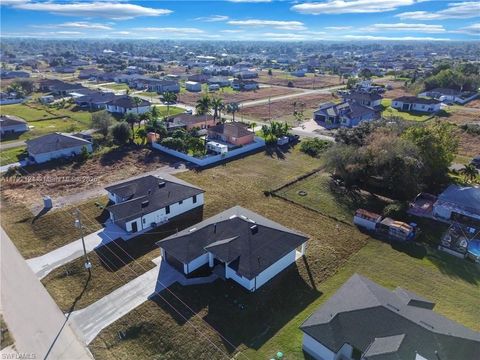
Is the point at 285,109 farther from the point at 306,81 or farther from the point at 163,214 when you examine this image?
the point at 163,214

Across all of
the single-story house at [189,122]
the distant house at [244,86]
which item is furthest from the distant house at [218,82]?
the single-story house at [189,122]

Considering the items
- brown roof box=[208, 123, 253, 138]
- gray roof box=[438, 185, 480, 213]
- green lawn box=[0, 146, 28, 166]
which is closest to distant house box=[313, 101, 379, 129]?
brown roof box=[208, 123, 253, 138]

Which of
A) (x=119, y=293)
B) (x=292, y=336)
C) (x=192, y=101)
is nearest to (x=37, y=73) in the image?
(x=192, y=101)

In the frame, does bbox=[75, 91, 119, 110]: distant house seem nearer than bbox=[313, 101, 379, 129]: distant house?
No

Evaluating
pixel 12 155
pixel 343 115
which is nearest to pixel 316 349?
pixel 12 155

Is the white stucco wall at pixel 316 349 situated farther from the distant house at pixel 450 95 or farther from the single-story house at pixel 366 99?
the distant house at pixel 450 95

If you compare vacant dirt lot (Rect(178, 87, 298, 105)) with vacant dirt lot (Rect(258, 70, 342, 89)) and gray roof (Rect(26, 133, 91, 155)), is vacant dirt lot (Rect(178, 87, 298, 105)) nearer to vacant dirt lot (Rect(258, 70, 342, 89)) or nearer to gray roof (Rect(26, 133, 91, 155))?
vacant dirt lot (Rect(258, 70, 342, 89))
